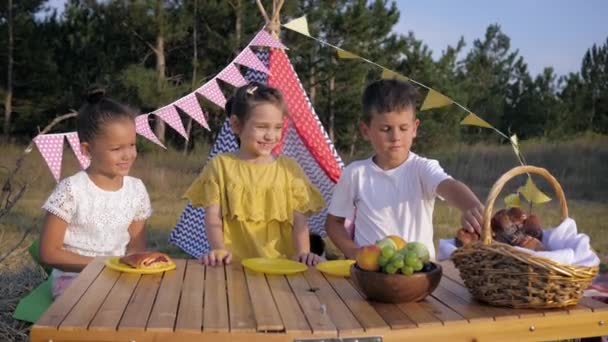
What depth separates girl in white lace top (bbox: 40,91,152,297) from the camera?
3183 millimetres

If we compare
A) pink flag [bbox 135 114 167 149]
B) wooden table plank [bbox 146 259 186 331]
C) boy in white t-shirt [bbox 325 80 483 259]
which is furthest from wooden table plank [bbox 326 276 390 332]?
pink flag [bbox 135 114 167 149]

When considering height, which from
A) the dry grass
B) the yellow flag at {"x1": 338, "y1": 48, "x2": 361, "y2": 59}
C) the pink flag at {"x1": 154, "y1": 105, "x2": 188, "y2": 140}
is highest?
the yellow flag at {"x1": 338, "y1": 48, "x2": 361, "y2": 59}

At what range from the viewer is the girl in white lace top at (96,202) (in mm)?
3183

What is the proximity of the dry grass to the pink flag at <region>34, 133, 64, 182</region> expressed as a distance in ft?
1.97

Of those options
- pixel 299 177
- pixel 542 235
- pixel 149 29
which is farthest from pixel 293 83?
pixel 149 29

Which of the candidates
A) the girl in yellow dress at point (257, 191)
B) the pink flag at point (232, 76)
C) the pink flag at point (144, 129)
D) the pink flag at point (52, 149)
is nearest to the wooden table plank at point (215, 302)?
the girl in yellow dress at point (257, 191)

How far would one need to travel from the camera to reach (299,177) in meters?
3.57

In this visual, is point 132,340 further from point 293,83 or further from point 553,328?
point 293,83

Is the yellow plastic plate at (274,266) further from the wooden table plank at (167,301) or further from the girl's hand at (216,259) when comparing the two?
the wooden table plank at (167,301)

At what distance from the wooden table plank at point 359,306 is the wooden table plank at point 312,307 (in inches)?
3.6

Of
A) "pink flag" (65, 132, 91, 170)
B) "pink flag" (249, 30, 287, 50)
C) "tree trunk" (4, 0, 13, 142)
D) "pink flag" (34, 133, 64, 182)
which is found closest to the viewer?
"pink flag" (34, 133, 64, 182)

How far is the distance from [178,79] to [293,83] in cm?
1281

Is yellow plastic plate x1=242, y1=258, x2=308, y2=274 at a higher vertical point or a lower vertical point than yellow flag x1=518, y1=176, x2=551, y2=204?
lower

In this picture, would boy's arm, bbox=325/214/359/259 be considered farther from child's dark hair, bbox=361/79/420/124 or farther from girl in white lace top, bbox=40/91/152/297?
girl in white lace top, bbox=40/91/152/297
